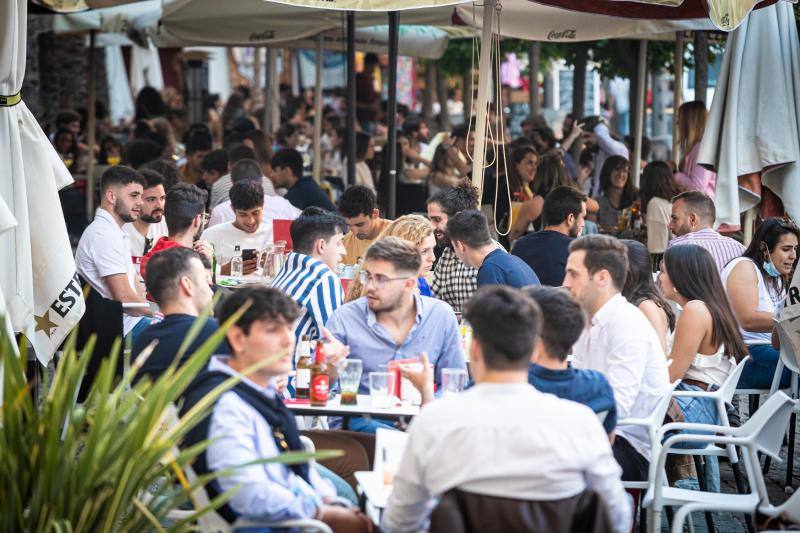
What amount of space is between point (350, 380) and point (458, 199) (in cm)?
313

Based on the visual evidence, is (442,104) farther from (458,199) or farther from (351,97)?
(458,199)

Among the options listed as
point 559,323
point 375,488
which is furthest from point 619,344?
point 375,488

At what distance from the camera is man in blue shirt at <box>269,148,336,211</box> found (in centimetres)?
1143

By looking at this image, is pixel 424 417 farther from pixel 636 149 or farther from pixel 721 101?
pixel 636 149

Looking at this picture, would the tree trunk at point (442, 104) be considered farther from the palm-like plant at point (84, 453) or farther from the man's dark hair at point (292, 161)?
the palm-like plant at point (84, 453)

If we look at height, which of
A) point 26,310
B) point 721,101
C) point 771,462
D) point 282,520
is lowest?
point 771,462

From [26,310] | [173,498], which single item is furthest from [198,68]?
[173,498]

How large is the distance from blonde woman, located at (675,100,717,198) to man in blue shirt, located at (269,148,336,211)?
335 cm

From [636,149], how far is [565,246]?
18.8 feet

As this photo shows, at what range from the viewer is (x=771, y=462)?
766cm

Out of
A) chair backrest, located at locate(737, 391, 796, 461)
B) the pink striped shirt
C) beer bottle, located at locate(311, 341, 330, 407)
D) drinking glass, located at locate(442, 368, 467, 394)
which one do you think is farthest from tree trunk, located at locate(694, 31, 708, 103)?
beer bottle, located at locate(311, 341, 330, 407)

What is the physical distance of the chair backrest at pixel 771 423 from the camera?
16.7 feet

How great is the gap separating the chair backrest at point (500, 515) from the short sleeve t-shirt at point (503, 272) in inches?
134

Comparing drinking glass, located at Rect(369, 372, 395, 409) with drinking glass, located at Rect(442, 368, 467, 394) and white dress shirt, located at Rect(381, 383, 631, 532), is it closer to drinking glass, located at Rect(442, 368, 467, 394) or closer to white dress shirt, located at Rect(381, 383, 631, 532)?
drinking glass, located at Rect(442, 368, 467, 394)
